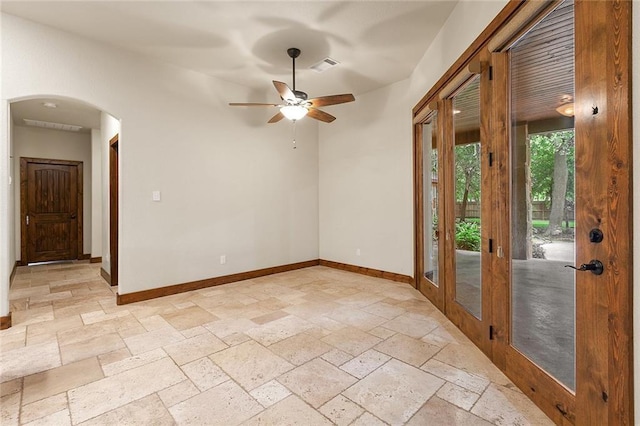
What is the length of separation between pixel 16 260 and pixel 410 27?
325 inches

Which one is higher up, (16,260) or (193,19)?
(193,19)

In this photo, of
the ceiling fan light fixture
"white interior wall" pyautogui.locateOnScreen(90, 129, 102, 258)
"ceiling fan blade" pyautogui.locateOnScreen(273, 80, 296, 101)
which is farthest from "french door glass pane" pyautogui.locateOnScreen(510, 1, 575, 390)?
"white interior wall" pyautogui.locateOnScreen(90, 129, 102, 258)

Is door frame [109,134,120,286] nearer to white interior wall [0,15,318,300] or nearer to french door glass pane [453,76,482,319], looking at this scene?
white interior wall [0,15,318,300]

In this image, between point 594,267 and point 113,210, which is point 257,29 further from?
point 113,210

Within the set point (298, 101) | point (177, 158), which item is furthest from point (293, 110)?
point (177, 158)

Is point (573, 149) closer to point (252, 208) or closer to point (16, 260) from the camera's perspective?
point (252, 208)

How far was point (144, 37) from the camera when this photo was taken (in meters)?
3.54

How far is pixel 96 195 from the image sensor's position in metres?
6.89

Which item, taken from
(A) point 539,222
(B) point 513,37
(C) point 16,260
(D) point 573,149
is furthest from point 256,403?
(C) point 16,260

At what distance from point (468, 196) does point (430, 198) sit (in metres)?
1.29

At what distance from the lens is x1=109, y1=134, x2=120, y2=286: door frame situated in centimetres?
474

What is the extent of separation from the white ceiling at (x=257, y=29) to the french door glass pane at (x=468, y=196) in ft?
3.44

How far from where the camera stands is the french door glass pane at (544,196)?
1.75m

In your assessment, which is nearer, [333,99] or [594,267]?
[594,267]
